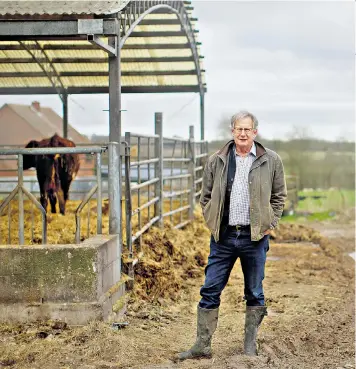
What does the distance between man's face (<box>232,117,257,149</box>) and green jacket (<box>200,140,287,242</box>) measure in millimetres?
153

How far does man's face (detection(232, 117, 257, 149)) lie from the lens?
568cm

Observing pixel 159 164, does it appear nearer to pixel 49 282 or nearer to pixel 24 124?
pixel 49 282

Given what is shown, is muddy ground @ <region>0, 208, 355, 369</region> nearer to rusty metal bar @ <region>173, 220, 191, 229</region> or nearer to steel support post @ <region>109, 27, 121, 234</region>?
rusty metal bar @ <region>173, 220, 191, 229</region>

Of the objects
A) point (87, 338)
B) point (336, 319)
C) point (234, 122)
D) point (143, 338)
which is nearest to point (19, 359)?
point (87, 338)

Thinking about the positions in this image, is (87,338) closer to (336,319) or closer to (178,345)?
(178,345)

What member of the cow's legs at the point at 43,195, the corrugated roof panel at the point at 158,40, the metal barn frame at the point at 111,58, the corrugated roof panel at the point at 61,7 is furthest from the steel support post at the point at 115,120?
the corrugated roof panel at the point at 158,40

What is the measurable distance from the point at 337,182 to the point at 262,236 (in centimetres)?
1545

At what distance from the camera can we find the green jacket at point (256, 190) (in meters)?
5.67

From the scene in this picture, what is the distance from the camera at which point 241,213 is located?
18.8 ft

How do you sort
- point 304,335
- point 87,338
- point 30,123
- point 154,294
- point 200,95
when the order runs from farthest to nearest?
point 30,123
point 200,95
point 154,294
point 304,335
point 87,338

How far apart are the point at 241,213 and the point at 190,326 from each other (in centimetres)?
190

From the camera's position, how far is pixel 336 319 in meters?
7.59

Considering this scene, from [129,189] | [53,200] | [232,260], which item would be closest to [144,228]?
[129,189]

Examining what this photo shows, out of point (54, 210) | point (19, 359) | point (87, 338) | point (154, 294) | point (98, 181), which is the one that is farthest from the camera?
point (54, 210)
